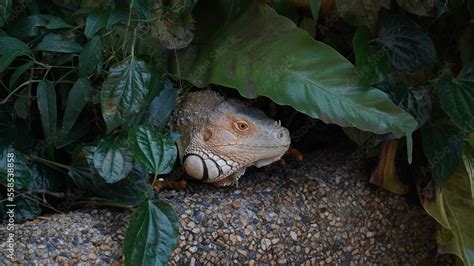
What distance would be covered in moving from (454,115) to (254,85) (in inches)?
18.3

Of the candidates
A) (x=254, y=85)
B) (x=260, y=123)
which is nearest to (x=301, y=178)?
(x=260, y=123)

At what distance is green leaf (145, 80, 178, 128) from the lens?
163cm

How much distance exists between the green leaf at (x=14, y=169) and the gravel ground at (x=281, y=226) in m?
0.09

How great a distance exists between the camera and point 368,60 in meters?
1.58

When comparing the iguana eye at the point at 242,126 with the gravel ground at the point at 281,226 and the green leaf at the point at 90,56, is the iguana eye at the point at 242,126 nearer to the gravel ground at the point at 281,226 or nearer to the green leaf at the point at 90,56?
the gravel ground at the point at 281,226

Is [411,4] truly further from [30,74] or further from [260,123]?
[30,74]

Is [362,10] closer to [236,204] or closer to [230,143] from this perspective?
[230,143]

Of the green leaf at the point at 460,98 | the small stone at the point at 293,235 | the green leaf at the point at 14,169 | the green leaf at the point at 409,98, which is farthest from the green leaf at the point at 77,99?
the green leaf at the point at 460,98

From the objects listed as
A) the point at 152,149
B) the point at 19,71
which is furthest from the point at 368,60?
the point at 19,71

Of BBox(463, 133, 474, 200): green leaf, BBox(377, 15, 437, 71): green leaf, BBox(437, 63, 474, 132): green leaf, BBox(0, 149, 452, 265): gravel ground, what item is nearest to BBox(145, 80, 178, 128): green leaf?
BBox(0, 149, 452, 265): gravel ground

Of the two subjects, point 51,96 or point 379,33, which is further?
point 379,33

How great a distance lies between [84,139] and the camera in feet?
5.69

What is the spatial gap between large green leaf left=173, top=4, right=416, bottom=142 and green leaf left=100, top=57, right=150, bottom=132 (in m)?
0.21

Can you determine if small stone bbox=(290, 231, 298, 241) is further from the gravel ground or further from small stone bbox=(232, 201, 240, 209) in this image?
small stone bbox=(232, 201, 240, 209)
